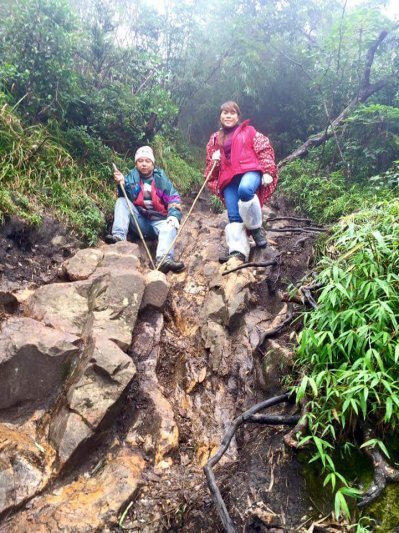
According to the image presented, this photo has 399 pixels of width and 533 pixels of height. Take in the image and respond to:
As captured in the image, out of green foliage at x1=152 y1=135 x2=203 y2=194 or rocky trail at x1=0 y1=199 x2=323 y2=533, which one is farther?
green foliage at x1=152 y1=135 x2=203 y2=194

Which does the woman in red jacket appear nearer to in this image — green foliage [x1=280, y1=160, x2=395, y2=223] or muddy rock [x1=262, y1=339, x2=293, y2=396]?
green foliage [x1=280, y1=160, x2=395, y2=223]

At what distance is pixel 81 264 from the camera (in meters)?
4.49

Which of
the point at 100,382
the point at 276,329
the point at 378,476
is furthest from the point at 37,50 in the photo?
the point at 378,476

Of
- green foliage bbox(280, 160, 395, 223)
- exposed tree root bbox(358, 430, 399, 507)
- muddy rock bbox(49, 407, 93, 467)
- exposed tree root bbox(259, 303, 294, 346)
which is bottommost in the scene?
exposed tree root bbox(358, 430, 399, 507)

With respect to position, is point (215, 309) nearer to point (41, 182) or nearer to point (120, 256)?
point (120, 256)

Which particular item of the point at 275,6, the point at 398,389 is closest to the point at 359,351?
the point at 398,389

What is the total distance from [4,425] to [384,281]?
3059 mm

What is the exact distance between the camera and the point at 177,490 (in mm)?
2711

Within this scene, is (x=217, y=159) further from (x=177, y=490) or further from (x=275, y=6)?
(x=275, y=6)

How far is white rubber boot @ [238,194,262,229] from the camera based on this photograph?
491 centimetres

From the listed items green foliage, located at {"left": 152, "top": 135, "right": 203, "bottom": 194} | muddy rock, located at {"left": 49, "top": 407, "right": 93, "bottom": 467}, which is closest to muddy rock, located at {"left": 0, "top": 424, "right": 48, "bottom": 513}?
muddy rock, located at {"left": 49, "top": 407, "right": 93, "bottom": 467}

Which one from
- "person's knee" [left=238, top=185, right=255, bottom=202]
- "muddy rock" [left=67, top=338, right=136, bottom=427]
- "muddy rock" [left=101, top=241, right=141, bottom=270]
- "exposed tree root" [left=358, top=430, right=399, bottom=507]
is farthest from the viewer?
"person's knee" [left=238, top=185, right=255, bottom=202]

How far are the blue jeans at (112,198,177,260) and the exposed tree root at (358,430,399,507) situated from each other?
368 centimetres

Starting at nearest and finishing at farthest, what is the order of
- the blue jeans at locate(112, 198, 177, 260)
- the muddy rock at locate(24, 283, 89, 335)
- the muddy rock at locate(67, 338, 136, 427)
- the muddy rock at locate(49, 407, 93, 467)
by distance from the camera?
the muddy rock at locate(49, 407, 93, 467) → the muddy rock at locate(67, 338, 136, 427) → the muddy rock at locate(24, 283, 89, 335) → the blue jeans at locate(112, 198, 177, 260)
